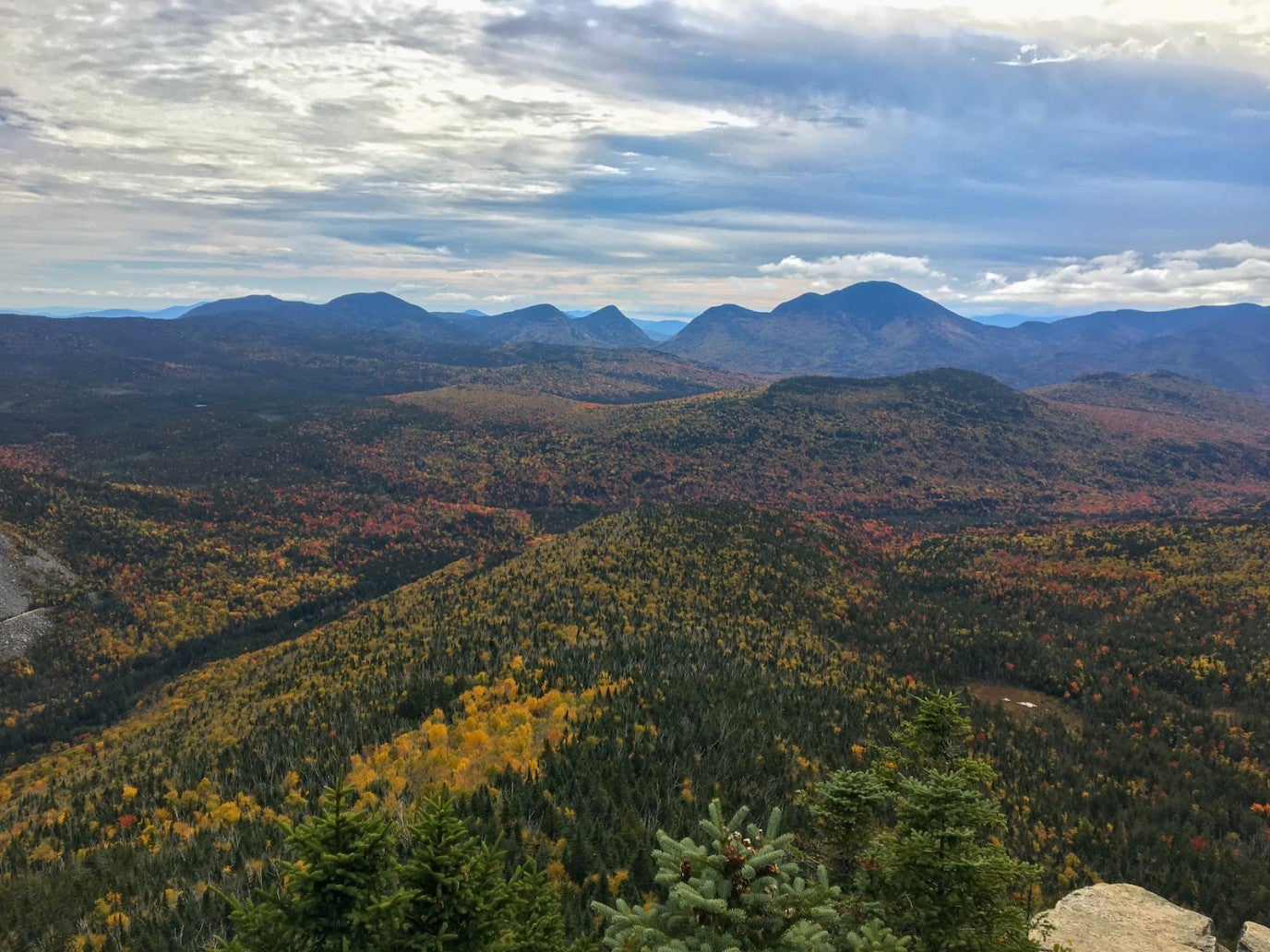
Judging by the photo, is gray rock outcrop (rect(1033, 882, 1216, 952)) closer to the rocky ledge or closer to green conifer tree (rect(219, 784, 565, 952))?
the rocky ledge

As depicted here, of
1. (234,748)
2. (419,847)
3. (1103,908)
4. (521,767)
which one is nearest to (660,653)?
(521,767)

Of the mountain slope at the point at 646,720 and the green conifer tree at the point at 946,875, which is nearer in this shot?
the green conifer tree at the point at 946,875

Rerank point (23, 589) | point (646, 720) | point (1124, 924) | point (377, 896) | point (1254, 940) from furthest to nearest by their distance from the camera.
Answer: point (23, 589) → point (646, 720) → point (1124, 924) → point (1254, 940) → point (377, 896)

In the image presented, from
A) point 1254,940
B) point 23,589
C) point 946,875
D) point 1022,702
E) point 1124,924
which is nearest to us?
point 946,875

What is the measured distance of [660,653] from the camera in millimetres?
88875

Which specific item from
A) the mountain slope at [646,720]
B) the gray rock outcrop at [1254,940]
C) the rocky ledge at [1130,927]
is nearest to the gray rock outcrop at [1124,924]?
the rocky ledge at [1130,927]

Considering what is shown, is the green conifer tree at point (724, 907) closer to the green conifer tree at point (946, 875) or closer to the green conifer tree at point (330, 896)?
the green conifer tree at point (330, 896)

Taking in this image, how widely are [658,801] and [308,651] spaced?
251ft

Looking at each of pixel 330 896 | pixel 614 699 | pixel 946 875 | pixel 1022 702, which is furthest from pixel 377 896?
pixel 1022 702

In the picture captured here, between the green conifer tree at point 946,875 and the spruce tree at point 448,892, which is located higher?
the spruce tree at point 448,892

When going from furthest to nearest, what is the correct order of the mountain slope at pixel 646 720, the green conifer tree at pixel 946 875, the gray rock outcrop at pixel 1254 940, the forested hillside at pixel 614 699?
the forested hillside at pixel 614 699 → the mountain slope at pixel 646 720 → the gray rock outcrop at pixel 1254 940 → the green conifer tree at pixel 946 875

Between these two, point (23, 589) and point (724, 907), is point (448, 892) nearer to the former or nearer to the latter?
point (724, 907)

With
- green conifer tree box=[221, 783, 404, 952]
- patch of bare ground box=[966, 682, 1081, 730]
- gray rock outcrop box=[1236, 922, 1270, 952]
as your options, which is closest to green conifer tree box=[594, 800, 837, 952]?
green conifer tree box=[221, 783, 404, 952]

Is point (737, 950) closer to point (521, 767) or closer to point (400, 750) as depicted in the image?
point (521, 767)
